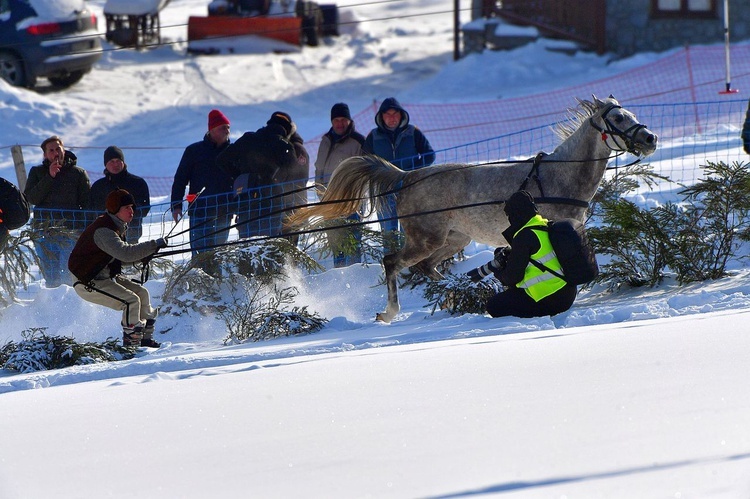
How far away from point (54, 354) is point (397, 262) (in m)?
2.69

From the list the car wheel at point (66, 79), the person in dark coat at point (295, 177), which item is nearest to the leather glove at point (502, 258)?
the person in dark coat at point (295, 177)

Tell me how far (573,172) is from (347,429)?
3958 mm

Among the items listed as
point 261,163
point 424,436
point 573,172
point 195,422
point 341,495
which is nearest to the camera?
point 341,495

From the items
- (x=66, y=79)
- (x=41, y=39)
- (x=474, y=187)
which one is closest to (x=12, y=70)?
(x=41, y=39)

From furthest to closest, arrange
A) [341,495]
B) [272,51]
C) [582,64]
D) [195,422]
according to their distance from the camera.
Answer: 1. [272,51]
2. [582,64]
3. [195,422]
4. [341,495]

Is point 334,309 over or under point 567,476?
under

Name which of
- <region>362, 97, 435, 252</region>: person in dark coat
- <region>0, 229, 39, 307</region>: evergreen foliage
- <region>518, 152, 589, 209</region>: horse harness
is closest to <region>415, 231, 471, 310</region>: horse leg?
<region>362, 97, 435, 252</region>: person in dark coat

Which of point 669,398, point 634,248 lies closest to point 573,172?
point 634,248

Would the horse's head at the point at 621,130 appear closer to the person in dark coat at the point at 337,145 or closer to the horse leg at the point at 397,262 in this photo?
the horse leg at the point at 397,262

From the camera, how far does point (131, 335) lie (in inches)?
317

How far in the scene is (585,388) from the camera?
4969 millimetres

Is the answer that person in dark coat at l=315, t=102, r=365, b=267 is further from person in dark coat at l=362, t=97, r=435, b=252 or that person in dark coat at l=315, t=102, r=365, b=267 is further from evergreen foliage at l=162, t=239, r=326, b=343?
evergreen foliage at l=162, t=239, r=326, b=343

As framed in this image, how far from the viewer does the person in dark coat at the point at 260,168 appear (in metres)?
9.65

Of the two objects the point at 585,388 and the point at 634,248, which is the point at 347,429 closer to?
the point at 585,388
